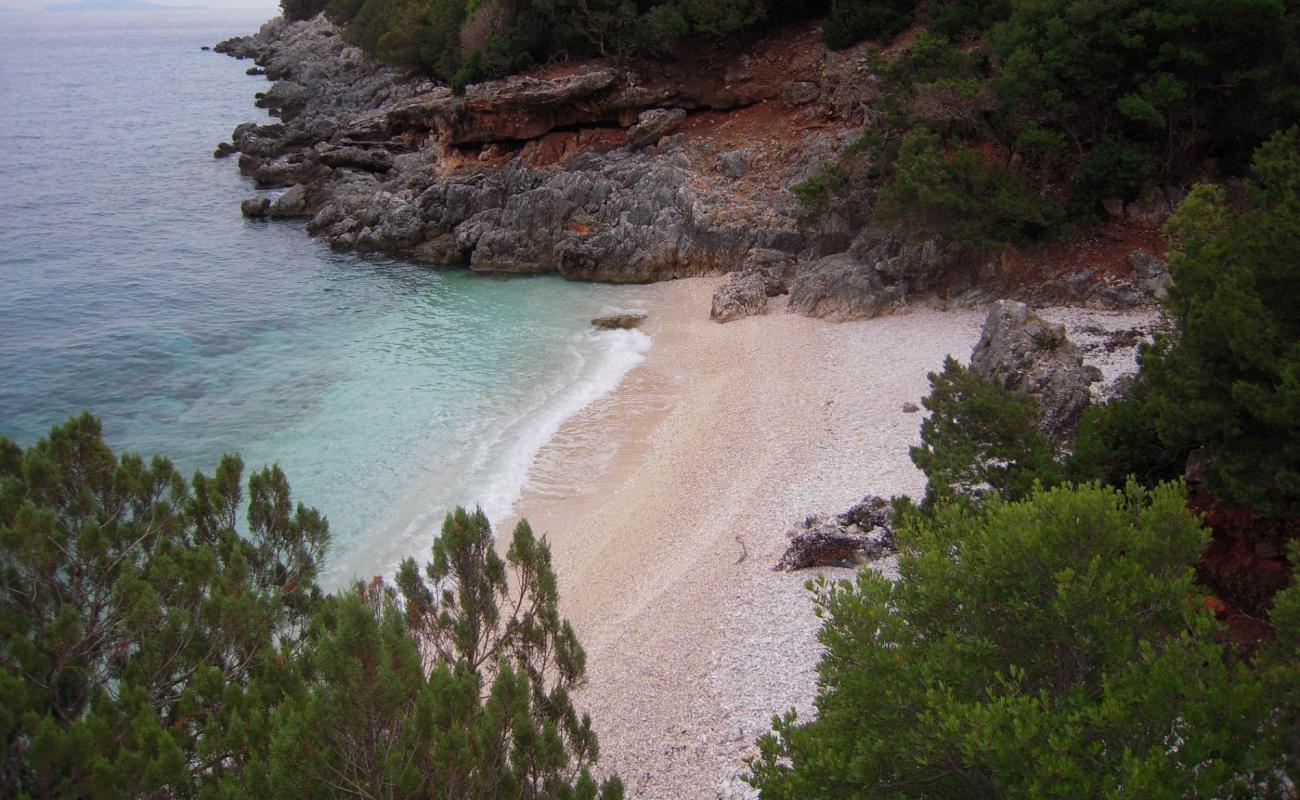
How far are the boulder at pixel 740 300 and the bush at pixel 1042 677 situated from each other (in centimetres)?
2123

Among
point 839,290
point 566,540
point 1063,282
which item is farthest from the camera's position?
point 839,290

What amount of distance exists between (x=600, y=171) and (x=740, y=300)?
13.1 m

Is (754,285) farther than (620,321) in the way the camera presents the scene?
No

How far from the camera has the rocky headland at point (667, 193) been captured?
1054 inches

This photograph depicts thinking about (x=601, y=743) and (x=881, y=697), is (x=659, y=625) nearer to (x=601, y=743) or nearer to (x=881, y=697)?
(x=601, y=743)

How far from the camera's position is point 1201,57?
73.3ft

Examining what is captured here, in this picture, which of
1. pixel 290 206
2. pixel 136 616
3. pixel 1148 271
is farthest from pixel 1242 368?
pixel 290 206

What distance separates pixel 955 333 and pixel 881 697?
738 inches

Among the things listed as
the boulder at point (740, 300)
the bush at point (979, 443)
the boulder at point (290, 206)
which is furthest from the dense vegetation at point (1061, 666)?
the boulder at point (290, 206)

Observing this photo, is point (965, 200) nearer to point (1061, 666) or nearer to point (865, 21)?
point (865, 21)

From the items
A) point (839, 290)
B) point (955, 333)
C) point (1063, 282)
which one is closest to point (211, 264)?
point (839, 290)

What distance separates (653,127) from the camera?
3950 centimetres

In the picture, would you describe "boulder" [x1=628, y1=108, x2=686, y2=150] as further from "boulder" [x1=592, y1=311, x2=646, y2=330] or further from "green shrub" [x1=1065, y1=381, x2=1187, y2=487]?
"green shrub" [x1=1065, y1=381, x2=1187, y2=487]

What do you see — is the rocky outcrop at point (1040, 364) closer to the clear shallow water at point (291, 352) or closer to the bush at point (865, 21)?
the clear shallow water at point (291, 352)
